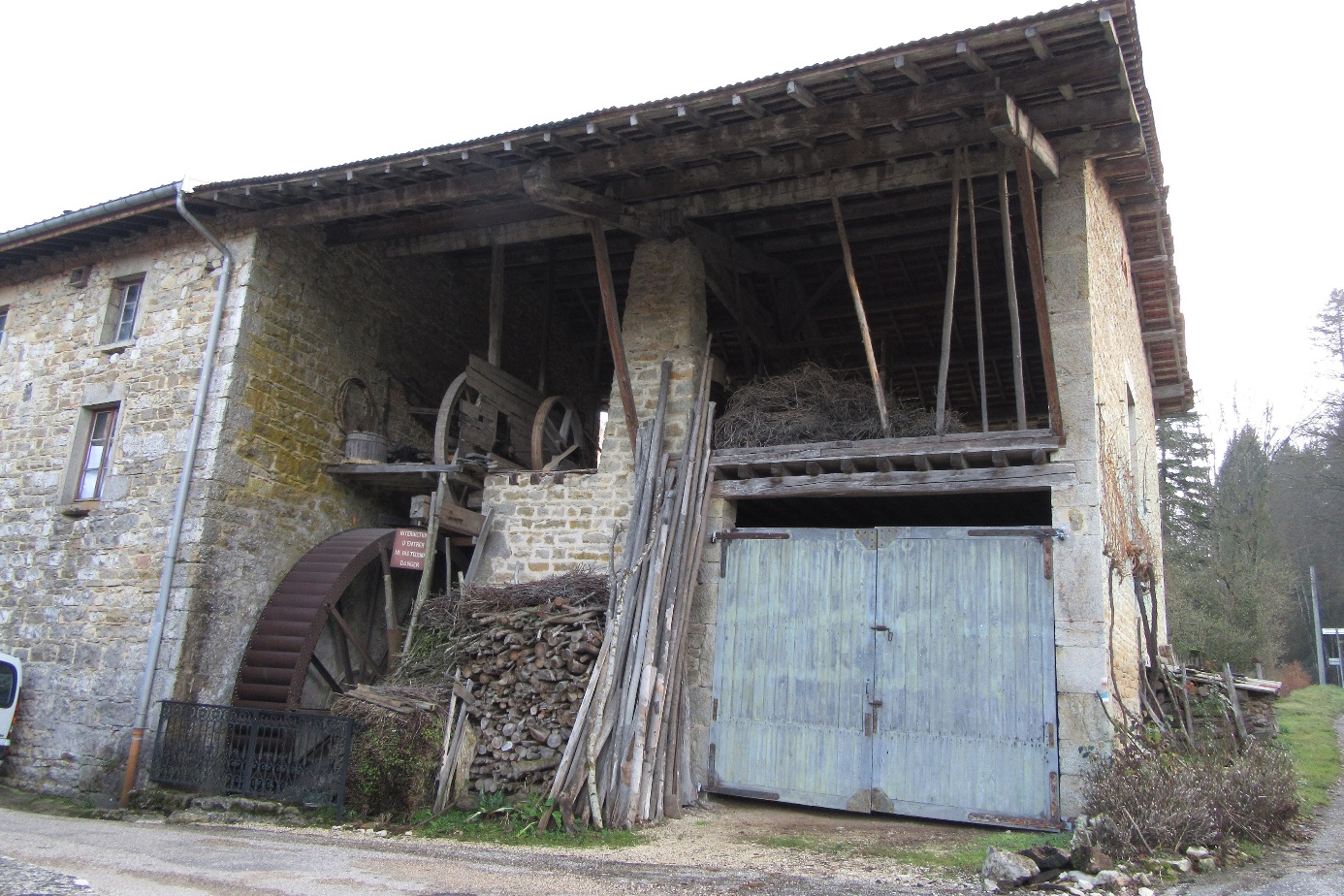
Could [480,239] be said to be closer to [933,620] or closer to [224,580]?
[224,580]

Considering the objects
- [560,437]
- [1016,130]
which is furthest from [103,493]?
[1016,130]

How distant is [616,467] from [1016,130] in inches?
166

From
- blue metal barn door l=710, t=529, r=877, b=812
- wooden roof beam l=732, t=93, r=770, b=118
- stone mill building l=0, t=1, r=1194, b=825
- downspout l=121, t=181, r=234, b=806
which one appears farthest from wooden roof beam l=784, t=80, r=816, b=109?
downspout l=121, t=181, r=234, b=806

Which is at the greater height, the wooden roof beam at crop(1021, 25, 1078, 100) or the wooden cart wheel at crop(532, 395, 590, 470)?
the wooden roof beam at crop(1021, 25, 1078, 100)

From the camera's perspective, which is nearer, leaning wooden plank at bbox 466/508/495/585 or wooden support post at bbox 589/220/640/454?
wooden support post at bbox 589/220/640/454

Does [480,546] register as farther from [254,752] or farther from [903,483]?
[903,483]

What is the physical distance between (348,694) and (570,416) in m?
4.14

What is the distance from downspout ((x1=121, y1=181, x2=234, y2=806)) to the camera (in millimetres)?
8141

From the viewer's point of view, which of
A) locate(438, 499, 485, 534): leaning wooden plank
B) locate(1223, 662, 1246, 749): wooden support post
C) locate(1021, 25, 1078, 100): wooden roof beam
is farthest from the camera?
locate(438, 499, 485, 534): leaning wooden plank

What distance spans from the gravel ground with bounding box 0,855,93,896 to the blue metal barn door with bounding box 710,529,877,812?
4.41m

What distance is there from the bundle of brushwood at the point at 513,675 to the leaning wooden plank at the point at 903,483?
4.86 ft

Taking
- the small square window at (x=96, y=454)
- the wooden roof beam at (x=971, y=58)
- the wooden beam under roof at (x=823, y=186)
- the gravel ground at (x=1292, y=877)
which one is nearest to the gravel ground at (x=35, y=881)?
the small square window at (x=96, y=454)

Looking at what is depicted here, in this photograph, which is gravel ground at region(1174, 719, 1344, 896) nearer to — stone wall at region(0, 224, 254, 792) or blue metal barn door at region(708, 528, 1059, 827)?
blue metal barn door at region(708, 528, 1059, 827)

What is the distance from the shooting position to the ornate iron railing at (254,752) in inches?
293
